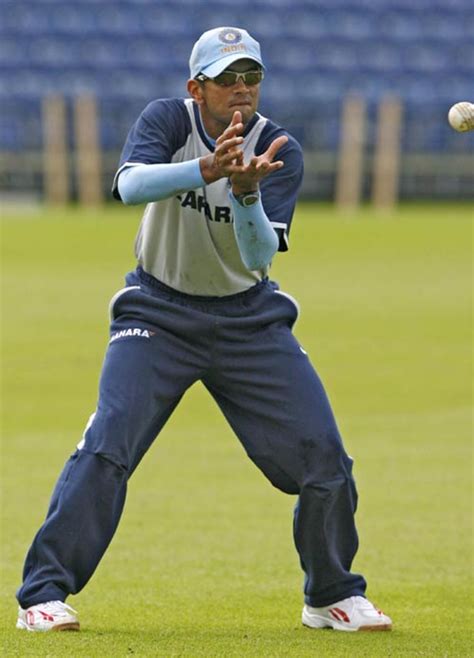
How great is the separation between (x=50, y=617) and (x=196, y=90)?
1.83 m

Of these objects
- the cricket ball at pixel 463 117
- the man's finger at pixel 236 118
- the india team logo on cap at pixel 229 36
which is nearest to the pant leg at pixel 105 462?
the man's finger at pixel 236 118

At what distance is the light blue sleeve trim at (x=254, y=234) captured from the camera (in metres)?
4.94

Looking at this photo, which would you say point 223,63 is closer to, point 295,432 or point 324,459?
point 295,432

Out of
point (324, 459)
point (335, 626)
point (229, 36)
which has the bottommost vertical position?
point (335, 626)

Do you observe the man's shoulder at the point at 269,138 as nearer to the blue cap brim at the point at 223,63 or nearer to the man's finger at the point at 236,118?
the blue cap brim at the point at 223,63

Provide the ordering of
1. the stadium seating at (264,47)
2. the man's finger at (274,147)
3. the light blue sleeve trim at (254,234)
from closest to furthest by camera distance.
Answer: the man's finger at (274,147)
the light blue sleeve trim at (254,234)
the stadium seating at (264,47)

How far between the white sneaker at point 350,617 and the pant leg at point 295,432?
0.05m

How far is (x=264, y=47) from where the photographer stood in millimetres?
34656

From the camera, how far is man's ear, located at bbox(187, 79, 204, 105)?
5.15 m

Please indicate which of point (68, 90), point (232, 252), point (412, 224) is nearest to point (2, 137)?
point (68, 90)

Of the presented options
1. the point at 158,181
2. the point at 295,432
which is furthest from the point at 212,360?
the point at 158,181

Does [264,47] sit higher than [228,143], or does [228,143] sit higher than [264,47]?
[228,143]

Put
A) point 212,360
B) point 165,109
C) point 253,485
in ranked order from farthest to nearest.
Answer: point 253,485 < point 212,360 < point 165,109

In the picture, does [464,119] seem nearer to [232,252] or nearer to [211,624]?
[232,252]
